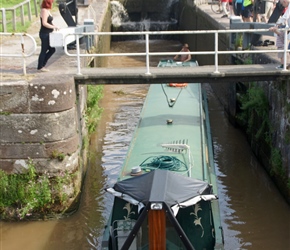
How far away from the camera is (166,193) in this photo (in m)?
6.52

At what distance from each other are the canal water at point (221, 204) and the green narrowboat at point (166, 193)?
1431mm

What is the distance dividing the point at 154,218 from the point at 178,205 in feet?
1.18

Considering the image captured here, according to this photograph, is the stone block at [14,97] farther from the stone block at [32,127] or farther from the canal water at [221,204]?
the canal water at [221,204]

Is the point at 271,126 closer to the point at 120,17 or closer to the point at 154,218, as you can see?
the point at 154,218

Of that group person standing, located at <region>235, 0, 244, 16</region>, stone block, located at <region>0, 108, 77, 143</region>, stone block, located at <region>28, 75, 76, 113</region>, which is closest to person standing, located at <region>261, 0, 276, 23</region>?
person standing, located at <region>235, 0, 244, 16</region>

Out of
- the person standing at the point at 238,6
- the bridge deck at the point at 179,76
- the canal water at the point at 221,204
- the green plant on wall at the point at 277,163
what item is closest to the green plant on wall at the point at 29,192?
the canal water at the point at 221,204

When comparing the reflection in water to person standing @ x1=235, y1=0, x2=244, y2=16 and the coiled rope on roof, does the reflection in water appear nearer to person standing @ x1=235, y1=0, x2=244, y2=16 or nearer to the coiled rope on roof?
the coiled rope on roof

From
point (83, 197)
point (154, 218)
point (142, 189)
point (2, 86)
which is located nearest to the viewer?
point (154, 218)

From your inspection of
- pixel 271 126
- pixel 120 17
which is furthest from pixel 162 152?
pixel 120 17

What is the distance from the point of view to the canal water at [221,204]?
31.0ft

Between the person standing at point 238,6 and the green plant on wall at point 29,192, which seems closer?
the green plant on wall at point 29,192

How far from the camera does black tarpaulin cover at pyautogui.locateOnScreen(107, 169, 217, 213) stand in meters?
6.48

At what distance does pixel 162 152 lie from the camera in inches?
345

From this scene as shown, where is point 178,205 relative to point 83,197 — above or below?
above
